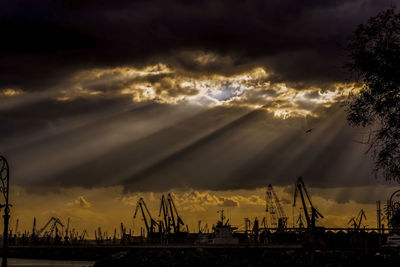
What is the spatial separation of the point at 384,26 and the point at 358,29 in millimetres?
2053

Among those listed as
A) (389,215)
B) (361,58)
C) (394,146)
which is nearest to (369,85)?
(361,58)

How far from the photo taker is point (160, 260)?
131625mm

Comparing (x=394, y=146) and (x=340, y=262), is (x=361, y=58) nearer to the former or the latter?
(x=394, y=146)

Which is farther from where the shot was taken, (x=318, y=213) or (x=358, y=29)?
(x=318, y=213)

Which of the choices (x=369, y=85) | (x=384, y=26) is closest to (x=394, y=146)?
(x=369, y=85)

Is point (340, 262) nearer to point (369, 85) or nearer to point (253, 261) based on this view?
point (253, 261)

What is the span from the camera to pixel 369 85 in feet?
146

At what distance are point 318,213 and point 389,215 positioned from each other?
102 metres

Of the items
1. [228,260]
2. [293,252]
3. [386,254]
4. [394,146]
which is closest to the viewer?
[394,146]

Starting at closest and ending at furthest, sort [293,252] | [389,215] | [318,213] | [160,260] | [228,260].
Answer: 1. [389,215]
2. [293,252]
3. [228,260]
4. [160,260]
5. [318,213]

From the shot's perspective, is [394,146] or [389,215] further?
[389,215]

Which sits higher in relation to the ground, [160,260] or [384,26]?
[384,26]

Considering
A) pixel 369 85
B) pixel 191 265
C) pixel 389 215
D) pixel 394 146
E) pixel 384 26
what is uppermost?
pixel 384 26

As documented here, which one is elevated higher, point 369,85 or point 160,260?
point 369,85
